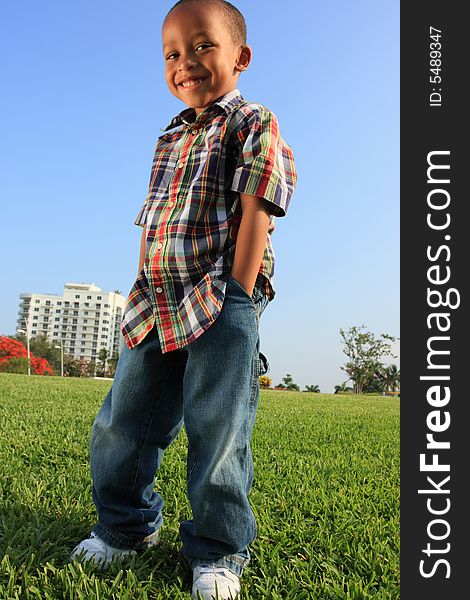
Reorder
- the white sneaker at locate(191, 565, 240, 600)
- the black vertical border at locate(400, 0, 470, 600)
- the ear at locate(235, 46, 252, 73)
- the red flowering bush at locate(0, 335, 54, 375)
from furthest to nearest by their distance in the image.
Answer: the red flowering bush at locate(0, 335, 54, 375) < the ear at locate(235, 46, 252, 73) < the black vertical border at locate(400, 0, 470, 600) < the white sneaker at locate(191, 565, 240, 600)

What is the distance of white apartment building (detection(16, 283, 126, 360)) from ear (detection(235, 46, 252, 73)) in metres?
103

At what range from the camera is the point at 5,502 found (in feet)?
7.59

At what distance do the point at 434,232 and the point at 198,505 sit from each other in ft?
3.58

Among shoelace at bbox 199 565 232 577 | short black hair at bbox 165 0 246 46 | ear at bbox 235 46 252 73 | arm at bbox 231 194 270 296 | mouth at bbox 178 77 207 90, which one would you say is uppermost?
short black hair at bbox 165 0 246 46

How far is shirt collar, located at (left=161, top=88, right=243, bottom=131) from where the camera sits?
182 centimetres

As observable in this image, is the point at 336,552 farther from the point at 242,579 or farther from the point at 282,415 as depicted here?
the point at 282,415

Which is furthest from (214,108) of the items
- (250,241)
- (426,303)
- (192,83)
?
(426,303)

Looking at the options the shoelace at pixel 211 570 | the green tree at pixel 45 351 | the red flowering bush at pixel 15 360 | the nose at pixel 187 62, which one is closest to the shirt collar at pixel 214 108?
the nose at pixel 187 62

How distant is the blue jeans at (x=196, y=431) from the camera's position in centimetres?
166

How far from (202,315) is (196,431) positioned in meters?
0.33

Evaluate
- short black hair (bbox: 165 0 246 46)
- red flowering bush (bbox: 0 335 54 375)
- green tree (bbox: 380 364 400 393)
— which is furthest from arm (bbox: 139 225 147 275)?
green tree (bbox: 380 364 400 393)

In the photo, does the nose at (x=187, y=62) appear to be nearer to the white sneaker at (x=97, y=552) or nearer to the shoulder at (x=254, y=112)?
the shoulder at (x=254, y=112)

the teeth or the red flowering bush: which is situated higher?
the red flowering bush

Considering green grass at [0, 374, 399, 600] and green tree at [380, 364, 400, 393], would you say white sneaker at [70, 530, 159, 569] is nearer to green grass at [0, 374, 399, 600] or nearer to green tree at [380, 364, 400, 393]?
green grass at [0, 374, 399, 600]
